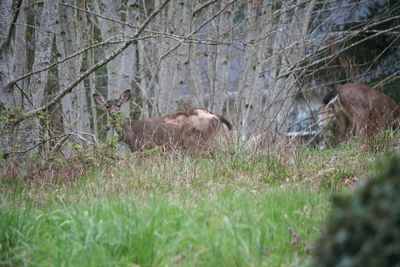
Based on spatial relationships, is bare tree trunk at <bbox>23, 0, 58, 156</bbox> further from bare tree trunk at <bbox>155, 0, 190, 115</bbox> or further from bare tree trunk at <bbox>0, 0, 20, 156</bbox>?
bare tree trunk at <bbox>155, 0, 190, 115</bbox>

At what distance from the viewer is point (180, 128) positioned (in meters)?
11.5

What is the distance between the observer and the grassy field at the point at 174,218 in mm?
3158

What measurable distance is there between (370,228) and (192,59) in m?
11.8

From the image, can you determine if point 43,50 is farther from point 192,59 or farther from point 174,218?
point 192,59

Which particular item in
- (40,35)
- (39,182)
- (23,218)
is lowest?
A: (39,182)

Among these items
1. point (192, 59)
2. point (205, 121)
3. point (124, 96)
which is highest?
point (192, 59)

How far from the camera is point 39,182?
6387mm

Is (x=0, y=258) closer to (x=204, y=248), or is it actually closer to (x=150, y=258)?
(x=150, y=258)

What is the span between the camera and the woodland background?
25.2ft

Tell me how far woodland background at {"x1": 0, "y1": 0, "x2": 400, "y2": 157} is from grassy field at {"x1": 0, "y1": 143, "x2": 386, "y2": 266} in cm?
143

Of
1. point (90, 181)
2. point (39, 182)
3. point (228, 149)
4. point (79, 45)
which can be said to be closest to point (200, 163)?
point (228, 149)

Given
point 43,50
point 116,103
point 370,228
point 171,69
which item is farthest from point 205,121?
point 370,228

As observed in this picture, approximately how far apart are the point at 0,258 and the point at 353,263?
2654mm

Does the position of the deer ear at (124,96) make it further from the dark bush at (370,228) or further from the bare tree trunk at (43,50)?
the dark bush at (370,228)
